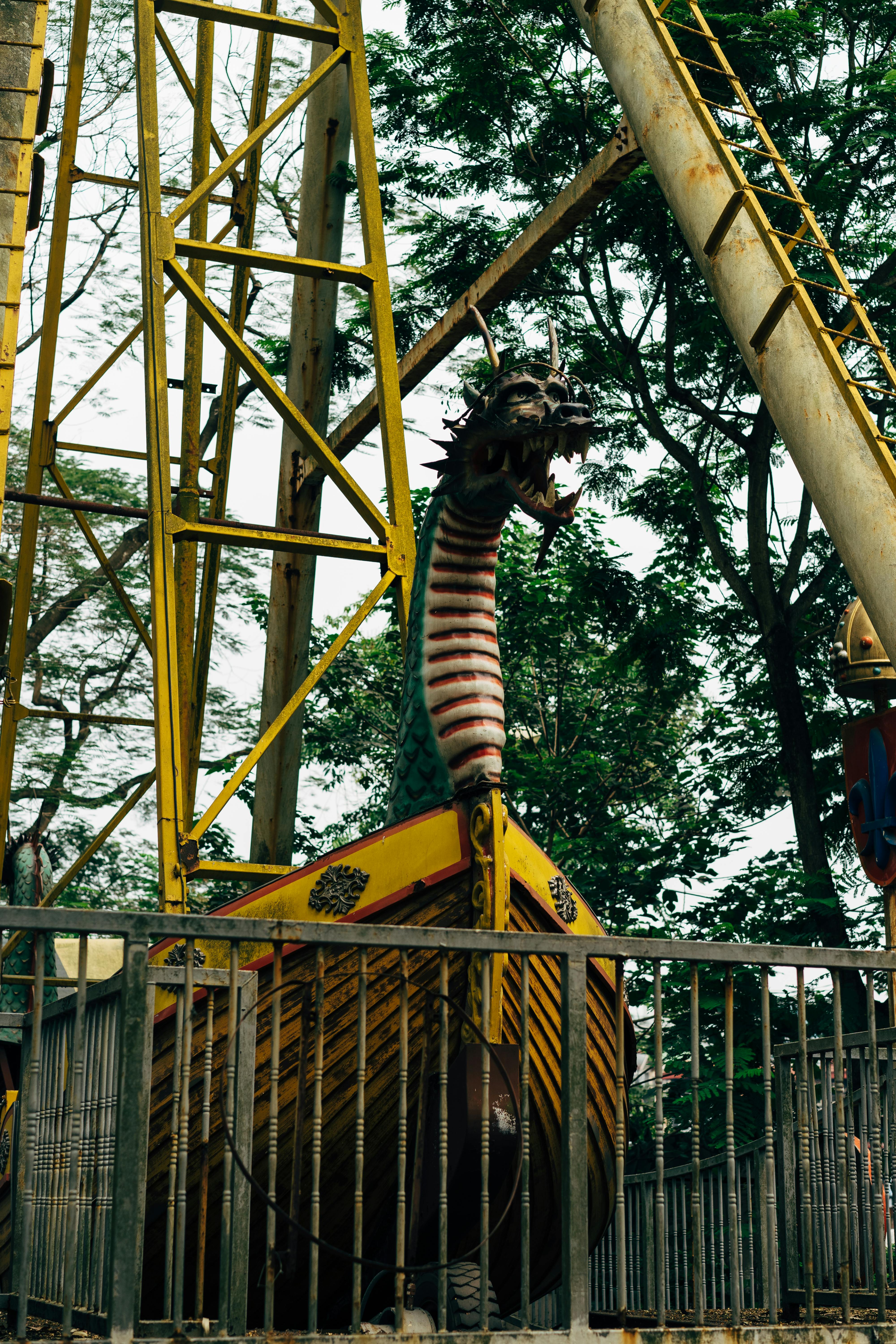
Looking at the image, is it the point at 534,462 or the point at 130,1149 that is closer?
the point at 130,1149

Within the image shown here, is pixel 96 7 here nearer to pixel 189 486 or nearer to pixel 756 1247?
pixel 189 486

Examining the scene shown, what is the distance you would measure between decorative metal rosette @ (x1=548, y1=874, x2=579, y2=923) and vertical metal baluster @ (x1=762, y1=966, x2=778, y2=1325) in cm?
158

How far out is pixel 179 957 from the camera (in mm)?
7035

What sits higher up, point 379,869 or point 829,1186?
point 379,869

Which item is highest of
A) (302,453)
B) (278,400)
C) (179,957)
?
(302,453)

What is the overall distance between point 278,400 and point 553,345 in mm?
2288

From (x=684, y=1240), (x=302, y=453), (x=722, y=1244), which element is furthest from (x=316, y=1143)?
(x=684, y=1240)

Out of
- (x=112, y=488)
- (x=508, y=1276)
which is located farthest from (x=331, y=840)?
(x=508, y=1276)

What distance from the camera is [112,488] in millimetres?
25547

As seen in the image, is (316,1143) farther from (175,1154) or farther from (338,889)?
(338,889)

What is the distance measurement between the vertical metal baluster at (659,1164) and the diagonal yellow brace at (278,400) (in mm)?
4531

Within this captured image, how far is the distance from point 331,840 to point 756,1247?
16.2 m

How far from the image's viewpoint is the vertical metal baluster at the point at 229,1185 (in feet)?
14.9

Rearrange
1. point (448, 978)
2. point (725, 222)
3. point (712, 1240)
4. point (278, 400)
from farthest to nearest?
point (278, 400) → point (712, 1240) → point (725, 222) → point (448, 978)
